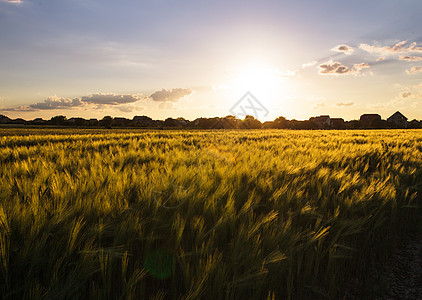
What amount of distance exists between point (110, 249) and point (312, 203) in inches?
68.4

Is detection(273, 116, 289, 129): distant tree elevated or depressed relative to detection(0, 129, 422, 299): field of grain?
elevated

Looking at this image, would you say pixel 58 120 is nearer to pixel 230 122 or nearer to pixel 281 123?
pixel 230 122

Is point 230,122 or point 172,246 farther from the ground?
point 230,122

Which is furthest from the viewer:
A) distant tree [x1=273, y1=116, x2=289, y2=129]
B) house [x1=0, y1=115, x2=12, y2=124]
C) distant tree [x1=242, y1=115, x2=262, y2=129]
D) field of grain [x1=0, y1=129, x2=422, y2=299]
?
house [x1=0, y1=115, x2=12, y2=124]

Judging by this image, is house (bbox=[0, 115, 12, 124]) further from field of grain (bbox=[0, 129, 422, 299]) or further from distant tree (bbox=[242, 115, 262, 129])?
field of grain (bbox=[0, 129, 422, 299])

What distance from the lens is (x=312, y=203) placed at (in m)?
2.12

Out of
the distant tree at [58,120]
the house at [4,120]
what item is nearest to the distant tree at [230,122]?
the distant tree at [58,120]

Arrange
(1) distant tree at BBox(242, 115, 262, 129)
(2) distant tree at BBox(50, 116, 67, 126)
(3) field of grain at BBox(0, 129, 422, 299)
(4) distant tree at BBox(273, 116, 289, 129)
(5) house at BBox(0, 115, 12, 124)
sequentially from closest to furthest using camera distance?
(3) field of grain at BBox(0, 129, 422, 299), (2) distant tree at BBox(50, 116, 67, 126), (1) distant tree at BBox(242, 115, 262, 129), (4) distant tree at BBox(273, 116, 289, 129), (5) house at BBox(0, 115, 12, 124)

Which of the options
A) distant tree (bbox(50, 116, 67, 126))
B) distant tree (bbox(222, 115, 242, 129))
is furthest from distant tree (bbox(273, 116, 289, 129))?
distant tree (bbox(50, 116, 67, 126))

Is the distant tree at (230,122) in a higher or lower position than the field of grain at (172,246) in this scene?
higher

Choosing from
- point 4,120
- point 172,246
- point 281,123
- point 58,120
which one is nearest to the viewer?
point 172,246

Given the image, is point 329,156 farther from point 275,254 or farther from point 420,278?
point 275,254

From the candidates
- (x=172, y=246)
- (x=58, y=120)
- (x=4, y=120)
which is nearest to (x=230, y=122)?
→ (x=58, y=120)

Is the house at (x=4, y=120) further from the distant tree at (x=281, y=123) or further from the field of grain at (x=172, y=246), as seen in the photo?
the field of grain at (x=172, y=246)
